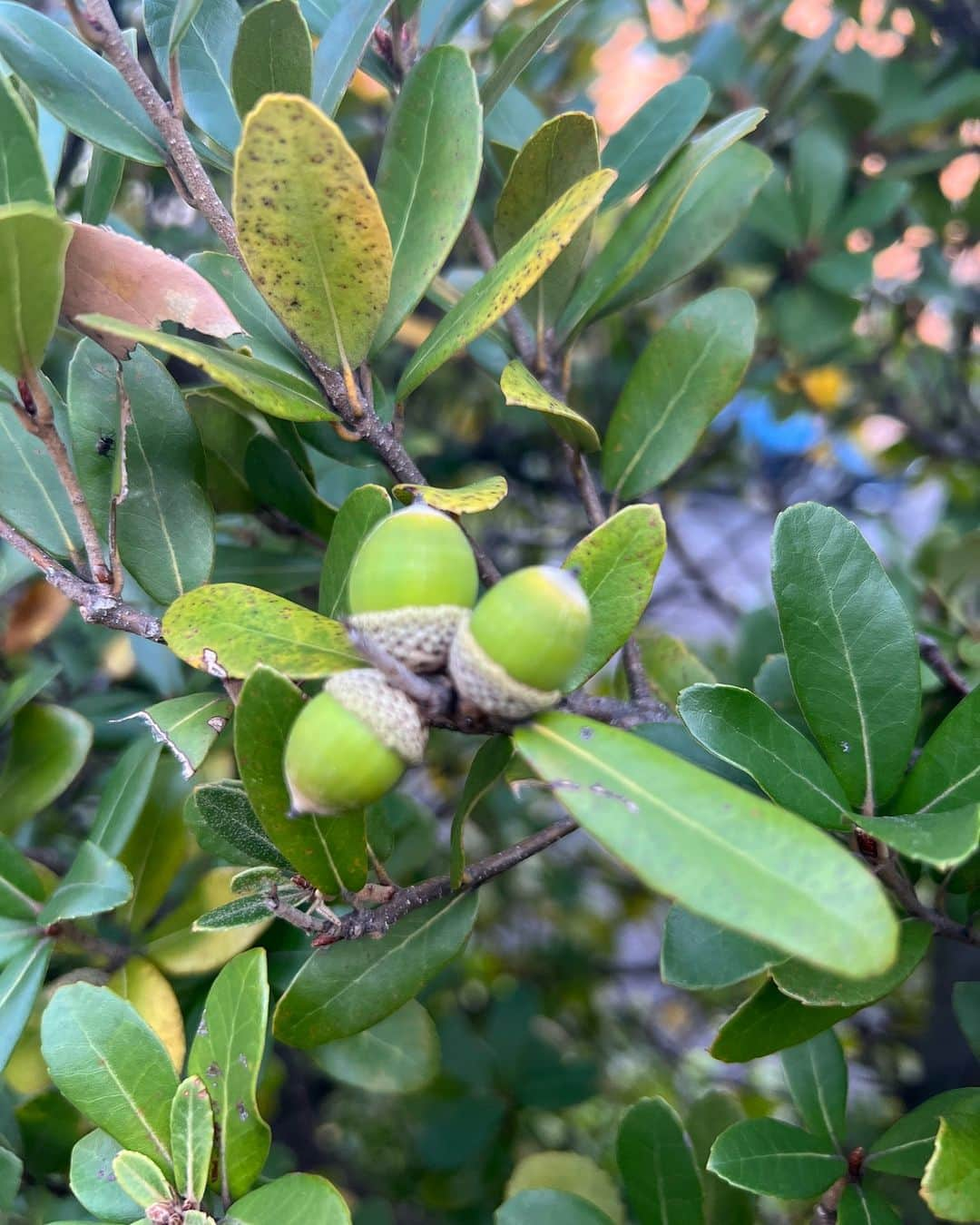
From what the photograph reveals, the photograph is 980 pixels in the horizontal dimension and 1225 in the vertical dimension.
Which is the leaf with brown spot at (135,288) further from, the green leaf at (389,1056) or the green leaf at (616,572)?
the green leaf at (389,1056)

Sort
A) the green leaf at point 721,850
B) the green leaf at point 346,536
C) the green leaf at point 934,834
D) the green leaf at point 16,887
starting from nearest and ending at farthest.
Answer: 1. the green leaf at point 721,850
2. the green leaf at point 934,834
3. the green leaf at point 346,536
4. the green leaf at point 16,887

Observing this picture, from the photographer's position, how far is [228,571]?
1283 millimetres

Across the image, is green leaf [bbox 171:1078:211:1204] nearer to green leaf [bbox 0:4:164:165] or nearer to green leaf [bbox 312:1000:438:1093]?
green leaf [bbox 312:1000:438:1093]

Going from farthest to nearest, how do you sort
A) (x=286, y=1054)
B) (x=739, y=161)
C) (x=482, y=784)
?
(x=286, y=1054) → (x=739, y=161) → (x=482, y=784)

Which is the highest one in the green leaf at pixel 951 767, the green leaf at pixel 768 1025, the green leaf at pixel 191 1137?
the green leaf at pixel 951 767

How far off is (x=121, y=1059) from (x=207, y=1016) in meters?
0.08

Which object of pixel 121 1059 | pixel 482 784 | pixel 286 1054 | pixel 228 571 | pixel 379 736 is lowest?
pixel 286 1054

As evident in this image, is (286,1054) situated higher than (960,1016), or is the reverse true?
(960,1016)

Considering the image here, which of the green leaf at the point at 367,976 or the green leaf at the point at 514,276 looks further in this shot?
the green leaf at the point at 367,976

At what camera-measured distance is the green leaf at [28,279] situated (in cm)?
71

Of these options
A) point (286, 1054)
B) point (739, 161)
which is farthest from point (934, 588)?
point (286, 1054)

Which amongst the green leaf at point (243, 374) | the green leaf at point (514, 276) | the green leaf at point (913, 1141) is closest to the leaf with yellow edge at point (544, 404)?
the green leaf at point (514, 276)

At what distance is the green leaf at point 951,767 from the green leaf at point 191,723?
0.63 metres

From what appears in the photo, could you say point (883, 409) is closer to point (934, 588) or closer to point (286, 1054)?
point (934, 588)
